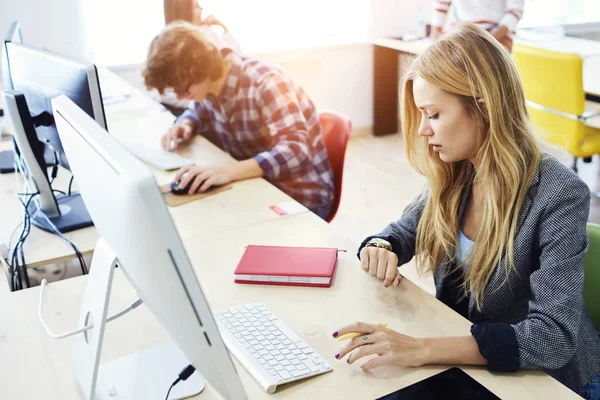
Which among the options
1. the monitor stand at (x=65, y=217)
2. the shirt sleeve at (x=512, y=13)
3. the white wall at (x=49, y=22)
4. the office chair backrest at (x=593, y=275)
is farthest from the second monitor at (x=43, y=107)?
the shirt sleeve at (x=512, y=13)

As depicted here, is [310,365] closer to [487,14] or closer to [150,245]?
[150,245]

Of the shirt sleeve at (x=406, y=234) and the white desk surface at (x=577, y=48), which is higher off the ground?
the white desk surface at (x=577, y=48)

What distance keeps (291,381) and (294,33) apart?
3.85 metres

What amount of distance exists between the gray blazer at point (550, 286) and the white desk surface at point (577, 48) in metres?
2.16

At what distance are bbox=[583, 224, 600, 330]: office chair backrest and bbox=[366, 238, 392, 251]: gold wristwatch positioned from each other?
411mm

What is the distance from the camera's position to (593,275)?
134 centimetres

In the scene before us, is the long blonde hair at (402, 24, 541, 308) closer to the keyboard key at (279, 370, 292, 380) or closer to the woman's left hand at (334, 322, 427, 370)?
the woman's left hand at (334, 322, 427, 370)

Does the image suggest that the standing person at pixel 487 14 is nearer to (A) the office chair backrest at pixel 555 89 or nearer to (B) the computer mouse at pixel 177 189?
(A) the office chair backrest at pixel 555 89

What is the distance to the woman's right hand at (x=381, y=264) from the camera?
1.39 metres

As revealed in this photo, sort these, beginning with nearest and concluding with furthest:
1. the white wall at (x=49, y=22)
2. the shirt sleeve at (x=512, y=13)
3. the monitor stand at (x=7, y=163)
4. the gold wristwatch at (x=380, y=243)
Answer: the gold wristwatch at (x=380, y=243), the monitor stand at (x=7, y=163), the shirt sleeve at (x=512, y=13), the white wall at (x=49, y=22)

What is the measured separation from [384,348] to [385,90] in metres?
3.89

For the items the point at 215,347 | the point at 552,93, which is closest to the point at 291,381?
the point at 215,347

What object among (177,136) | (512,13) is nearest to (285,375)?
(177,136)

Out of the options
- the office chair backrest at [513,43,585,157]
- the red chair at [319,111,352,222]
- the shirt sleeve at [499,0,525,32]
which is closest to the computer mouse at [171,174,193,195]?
the red chair at [319,111,352,222]
